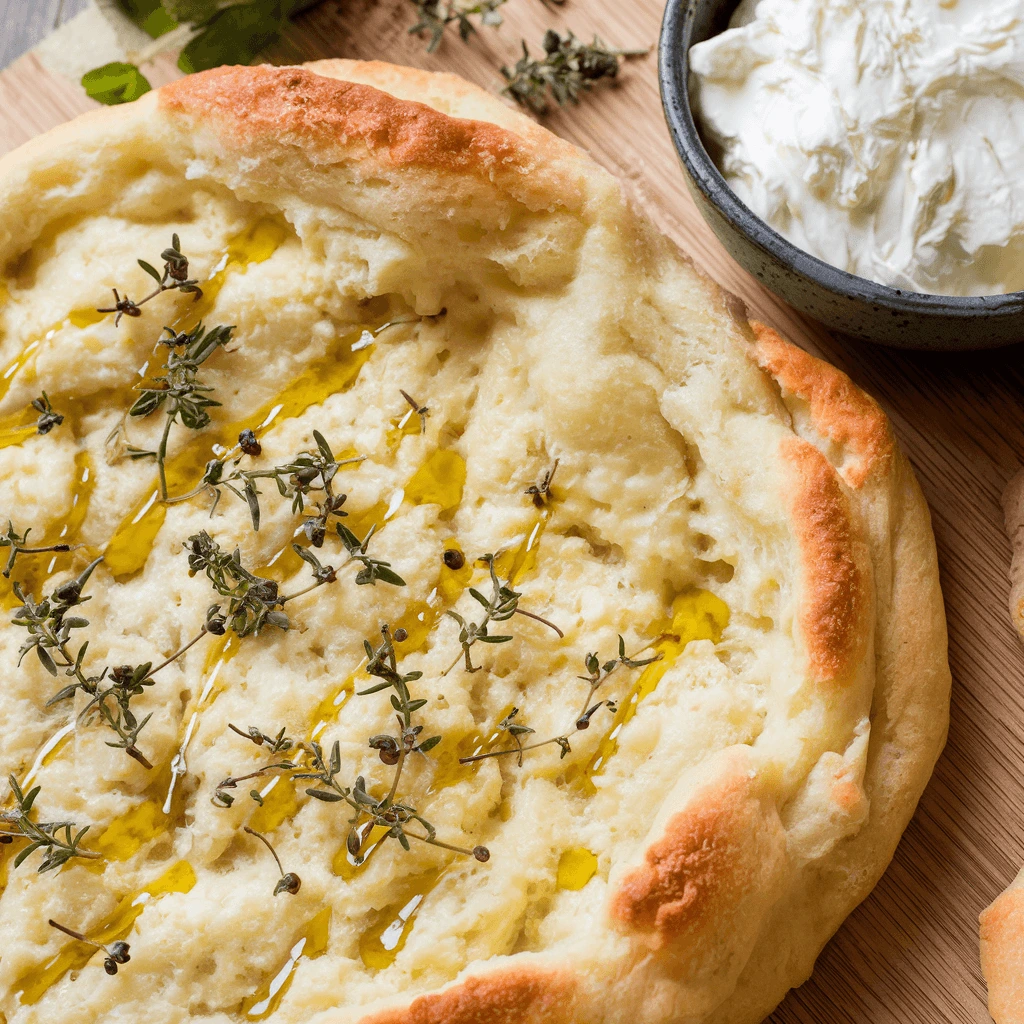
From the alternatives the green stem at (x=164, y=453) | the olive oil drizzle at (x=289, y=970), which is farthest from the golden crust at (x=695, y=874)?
the green stem at (x=164, y=453)

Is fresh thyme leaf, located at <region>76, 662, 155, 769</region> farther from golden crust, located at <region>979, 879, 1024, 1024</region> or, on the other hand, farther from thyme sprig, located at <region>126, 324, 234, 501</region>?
golden crust, located at <region>979, 879, 1024, 1024</region>

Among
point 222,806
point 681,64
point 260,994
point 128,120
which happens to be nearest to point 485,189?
point 681,64

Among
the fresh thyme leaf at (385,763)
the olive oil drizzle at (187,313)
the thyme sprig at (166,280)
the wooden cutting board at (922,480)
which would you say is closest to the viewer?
the fresh thyme leaf at (385,763)

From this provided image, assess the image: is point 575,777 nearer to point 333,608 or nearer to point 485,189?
point 333,608

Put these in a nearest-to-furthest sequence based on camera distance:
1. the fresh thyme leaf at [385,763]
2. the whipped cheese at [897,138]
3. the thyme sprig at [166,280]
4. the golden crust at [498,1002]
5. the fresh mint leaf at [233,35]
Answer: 1. the golden crust at [498,1002]
2. the fresh thyme leaf at [385,763]
3. the whipped cheese at [897,138]
4. the thyme sprig at [166,280]
5. the fresh mint leaf at [233,35]

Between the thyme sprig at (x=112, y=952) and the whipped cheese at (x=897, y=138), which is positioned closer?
the thyme sprig at (x=112, y=952)

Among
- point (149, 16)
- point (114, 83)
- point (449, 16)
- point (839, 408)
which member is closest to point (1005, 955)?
point (839, 408)

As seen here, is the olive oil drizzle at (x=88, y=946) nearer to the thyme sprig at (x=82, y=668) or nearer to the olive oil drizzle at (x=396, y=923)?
the thyme sprig at (x=82, y=668)
